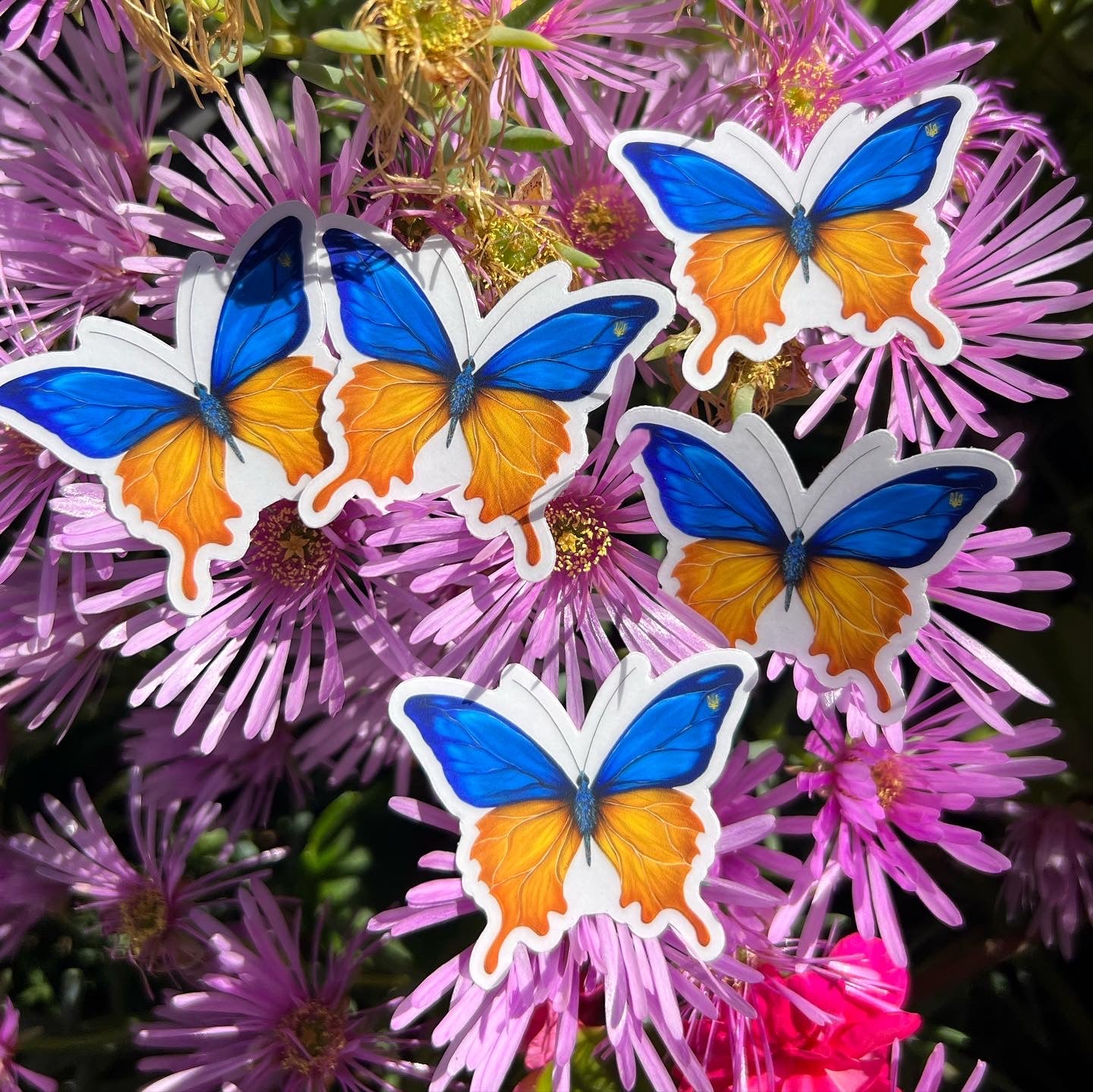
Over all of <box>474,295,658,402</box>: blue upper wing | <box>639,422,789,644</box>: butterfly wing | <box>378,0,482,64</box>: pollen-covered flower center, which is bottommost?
<box>639,422,789,644</box>: butterfly wing

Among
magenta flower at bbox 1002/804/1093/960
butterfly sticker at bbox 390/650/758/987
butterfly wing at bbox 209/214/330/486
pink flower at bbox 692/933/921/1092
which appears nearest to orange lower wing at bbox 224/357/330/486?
butterfly wing at bbox 209/214/330/486

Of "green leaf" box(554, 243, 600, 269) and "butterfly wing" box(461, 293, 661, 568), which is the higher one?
"green leaf" box(554, 243, 600, 269)

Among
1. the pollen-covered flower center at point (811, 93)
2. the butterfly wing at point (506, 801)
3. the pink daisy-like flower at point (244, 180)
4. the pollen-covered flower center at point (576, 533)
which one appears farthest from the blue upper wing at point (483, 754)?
the pollen-covered flower center at point (811, 93)

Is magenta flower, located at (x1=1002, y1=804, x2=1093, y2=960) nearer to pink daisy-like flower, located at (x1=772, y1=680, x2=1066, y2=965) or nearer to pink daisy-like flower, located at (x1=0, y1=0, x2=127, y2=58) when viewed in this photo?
pink daisy-like flower, located at (x1=772, y1=680, x2=1066, y2=965)

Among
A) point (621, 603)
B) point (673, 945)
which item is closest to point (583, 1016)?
point (673, 945)

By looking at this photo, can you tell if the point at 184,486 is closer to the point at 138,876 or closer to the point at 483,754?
the point at 483,754

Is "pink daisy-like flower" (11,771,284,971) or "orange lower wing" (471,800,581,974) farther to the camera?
"pink daisy-like flower" (11,771,284,971)

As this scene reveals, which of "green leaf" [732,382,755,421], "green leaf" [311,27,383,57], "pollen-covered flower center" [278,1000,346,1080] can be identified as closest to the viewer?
"green leaf" [311,27,383,57]
